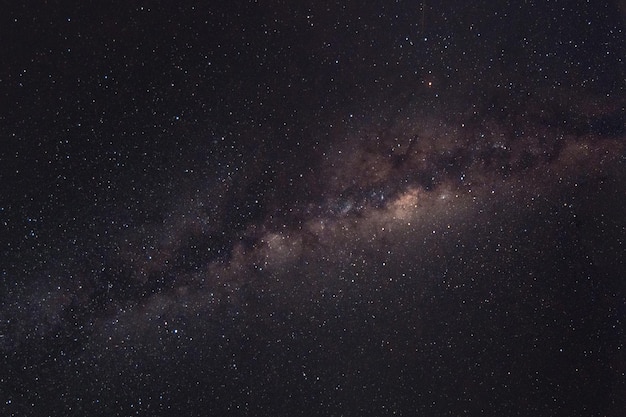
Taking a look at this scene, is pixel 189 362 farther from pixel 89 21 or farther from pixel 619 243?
pixel 619 243

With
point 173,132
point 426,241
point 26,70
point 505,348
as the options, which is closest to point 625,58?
point 426,241

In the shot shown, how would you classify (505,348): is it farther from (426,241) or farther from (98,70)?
(98,70)

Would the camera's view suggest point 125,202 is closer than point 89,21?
No

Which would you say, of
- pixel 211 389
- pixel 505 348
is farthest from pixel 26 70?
pixel 505 348

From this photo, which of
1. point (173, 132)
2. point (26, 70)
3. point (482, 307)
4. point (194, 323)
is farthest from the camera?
point (482, 307)

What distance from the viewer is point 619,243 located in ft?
9.57

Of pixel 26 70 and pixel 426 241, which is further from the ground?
pixel 26 70

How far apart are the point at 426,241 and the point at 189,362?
1436 mm

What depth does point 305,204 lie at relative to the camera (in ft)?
8.63

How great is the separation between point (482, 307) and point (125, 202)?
2.03 meters

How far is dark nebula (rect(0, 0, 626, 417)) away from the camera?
7.74 feet

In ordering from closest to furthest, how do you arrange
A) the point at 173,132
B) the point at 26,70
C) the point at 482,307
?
the point at 26,70
the point at 173,132
the point at 482,307

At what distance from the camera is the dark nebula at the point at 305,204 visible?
2.36 m

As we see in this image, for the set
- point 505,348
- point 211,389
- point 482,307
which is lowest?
point 505,348
